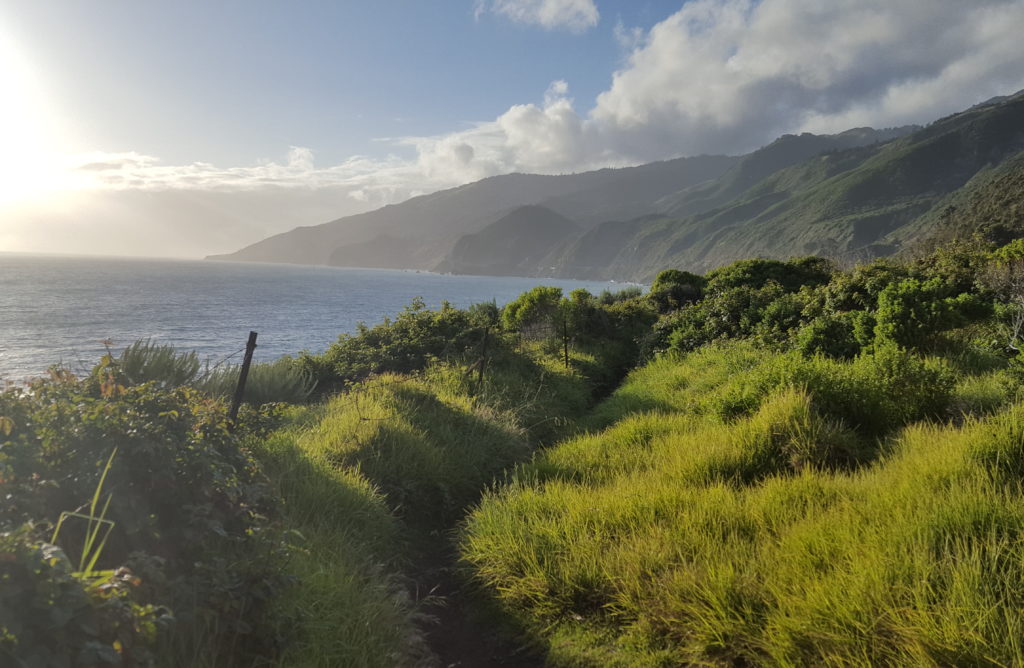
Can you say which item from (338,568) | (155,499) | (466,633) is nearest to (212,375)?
(338,568)

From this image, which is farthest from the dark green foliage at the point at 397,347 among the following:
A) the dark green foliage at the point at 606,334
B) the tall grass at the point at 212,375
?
the dark green foliage at the point at 606,334

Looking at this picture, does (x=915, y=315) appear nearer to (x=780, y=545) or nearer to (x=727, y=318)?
(x=727, y=318)

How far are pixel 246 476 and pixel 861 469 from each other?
5900mm

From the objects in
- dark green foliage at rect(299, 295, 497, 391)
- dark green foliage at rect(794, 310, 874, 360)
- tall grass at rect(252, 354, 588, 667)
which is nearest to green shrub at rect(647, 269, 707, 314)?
dark green foliage at rect(299, 295, 497, 391)

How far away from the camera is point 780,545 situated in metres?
4.22

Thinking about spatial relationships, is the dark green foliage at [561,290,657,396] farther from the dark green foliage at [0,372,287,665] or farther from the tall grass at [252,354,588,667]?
the dark green foliage at [0,372,287,665]

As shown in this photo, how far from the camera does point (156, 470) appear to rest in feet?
11.5

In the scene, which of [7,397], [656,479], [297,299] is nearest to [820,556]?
[656,479]

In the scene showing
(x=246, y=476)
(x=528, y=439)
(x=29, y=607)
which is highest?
(x=29, y=607)

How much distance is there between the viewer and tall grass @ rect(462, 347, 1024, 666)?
3217 mm

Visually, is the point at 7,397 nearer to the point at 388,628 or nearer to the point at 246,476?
the point at 246,476

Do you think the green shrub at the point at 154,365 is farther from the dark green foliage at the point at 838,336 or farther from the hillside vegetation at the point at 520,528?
the dark green foliage at the point at 838,336

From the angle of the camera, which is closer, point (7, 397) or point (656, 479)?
point (7, 397)

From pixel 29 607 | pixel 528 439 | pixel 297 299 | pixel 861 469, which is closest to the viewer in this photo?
pixel 29 607
